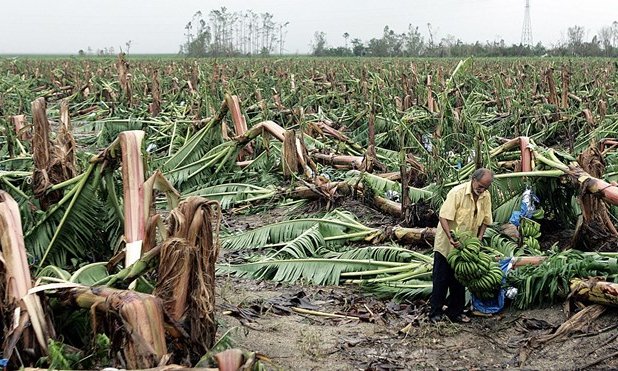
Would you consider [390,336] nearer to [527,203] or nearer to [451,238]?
[451,238]

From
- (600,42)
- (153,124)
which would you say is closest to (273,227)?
(153,124)

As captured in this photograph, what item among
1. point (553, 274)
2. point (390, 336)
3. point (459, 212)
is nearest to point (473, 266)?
point (459, 212)

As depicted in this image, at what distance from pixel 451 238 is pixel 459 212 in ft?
0.85

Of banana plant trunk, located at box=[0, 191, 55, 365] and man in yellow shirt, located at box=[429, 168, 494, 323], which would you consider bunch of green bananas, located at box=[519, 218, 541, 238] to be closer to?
man in yellow shirt, located at box=[429, 168, 494, 323]

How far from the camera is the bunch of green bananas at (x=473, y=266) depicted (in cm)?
563

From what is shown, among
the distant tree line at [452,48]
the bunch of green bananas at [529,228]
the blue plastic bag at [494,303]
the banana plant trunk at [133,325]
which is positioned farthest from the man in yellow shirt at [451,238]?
the distant tree line at [452,48]

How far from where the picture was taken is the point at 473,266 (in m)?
5.62

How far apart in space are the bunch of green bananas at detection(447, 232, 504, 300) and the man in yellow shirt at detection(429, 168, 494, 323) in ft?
0.47

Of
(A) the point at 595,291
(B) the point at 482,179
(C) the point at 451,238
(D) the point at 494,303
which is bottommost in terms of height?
(D) the point at 494,303

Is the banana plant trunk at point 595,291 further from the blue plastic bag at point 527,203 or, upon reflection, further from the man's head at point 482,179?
the blue plastic bag at point 527,203

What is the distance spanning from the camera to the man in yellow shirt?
5.86 m

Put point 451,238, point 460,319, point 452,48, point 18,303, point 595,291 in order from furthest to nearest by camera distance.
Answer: point 452,48 < point 460,319 < point 451,238 < point 595,291 < point 18,303

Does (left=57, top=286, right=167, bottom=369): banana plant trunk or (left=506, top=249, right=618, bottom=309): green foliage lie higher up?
(left=57, top=286, right=167, bottom=369): banana plant trunk

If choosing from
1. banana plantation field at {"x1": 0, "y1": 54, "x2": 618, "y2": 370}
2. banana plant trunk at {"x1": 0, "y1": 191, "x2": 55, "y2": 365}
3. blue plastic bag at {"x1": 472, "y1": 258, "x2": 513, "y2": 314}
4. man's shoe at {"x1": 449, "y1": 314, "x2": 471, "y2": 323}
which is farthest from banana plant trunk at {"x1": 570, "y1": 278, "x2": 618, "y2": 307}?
banana plant trunk at {"x1": 0, "y1": 191, "x2": 55, "y2": 365}
